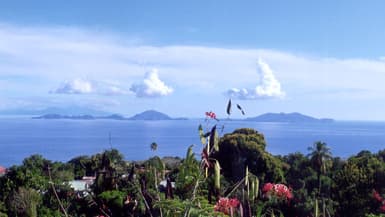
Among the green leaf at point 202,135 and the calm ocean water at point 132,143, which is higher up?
the green leaf at point 202,135

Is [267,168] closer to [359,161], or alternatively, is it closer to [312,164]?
[312,164]

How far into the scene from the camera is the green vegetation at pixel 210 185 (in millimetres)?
2115

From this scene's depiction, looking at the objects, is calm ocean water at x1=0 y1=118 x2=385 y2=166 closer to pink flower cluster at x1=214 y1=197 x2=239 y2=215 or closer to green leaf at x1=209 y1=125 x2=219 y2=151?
green leaf at x1=209 y1=125 x2=219 y2=151

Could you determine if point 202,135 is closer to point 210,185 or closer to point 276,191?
point 210,185

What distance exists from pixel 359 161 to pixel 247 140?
22.6 feet

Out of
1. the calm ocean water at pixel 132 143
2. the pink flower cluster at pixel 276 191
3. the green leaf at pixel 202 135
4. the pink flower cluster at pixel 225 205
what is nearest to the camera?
the green leaf at pixel 202 135

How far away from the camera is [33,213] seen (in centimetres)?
258

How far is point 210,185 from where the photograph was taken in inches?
94.1

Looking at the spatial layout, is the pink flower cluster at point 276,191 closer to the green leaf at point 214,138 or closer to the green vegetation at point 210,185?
the green vegetation at point 210,185

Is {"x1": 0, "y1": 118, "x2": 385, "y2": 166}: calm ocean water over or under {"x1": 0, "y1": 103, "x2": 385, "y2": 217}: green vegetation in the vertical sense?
under

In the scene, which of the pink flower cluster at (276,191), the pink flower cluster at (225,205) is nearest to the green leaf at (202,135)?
the pink flower cluster at (225,205)

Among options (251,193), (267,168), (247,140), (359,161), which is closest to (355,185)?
(359,161)

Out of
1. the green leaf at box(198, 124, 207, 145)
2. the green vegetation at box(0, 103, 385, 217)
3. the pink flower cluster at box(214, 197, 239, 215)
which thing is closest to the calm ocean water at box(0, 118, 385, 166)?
the green leaf at box(198, 124, 207, 145)

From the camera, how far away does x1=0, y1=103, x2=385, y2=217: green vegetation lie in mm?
2115
